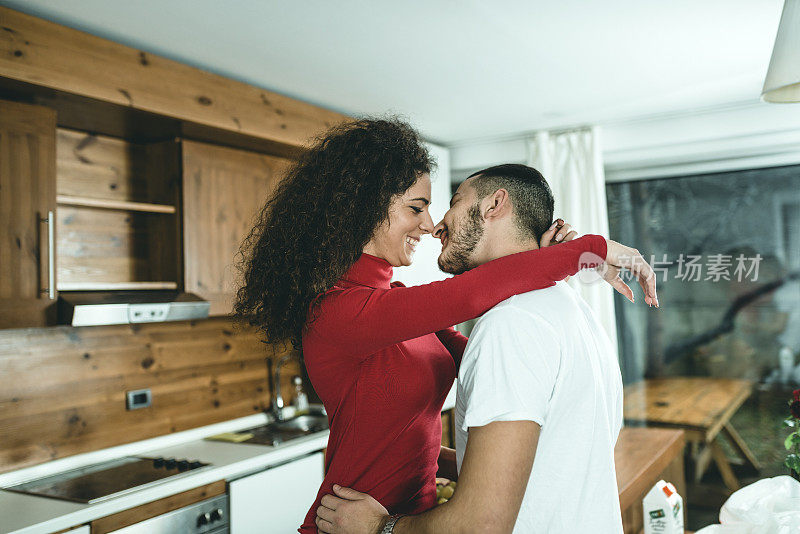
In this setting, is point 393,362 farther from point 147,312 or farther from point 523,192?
point 147,312

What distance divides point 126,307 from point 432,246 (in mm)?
2385

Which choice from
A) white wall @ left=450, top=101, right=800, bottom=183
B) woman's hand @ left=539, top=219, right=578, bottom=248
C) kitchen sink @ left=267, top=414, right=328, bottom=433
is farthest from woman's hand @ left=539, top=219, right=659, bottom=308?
white wall @ left=450, top=101, right=800, bottom=183

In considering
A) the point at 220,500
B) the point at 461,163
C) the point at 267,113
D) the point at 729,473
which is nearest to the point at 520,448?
the point at 220,500

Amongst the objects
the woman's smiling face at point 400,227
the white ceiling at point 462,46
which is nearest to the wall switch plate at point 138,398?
the white ceiling at point 462,46

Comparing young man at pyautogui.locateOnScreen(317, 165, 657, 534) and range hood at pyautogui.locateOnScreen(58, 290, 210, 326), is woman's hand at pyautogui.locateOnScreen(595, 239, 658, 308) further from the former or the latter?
range hood at pyautogui.locateOnScreen(58, 290, 210, 326)

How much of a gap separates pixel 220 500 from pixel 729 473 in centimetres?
315

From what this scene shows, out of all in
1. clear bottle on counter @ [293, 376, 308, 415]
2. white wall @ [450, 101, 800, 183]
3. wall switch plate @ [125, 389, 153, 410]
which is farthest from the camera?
clear bottle on counter @ [293, 376, 308, 415]

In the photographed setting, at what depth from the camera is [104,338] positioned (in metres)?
2.95

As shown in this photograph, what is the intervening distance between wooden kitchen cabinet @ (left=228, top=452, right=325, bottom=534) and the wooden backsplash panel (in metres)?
0.70

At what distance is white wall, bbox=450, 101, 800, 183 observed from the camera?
3.76 metres

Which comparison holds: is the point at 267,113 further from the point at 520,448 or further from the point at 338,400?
the point at 520,448

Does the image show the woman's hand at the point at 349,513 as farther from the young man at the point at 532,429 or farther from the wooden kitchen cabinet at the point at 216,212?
the wooden kitchen cabinet at the point at 216,212

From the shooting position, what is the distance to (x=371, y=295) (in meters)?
1.30

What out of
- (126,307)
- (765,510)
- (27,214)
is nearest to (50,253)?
(27,214)
